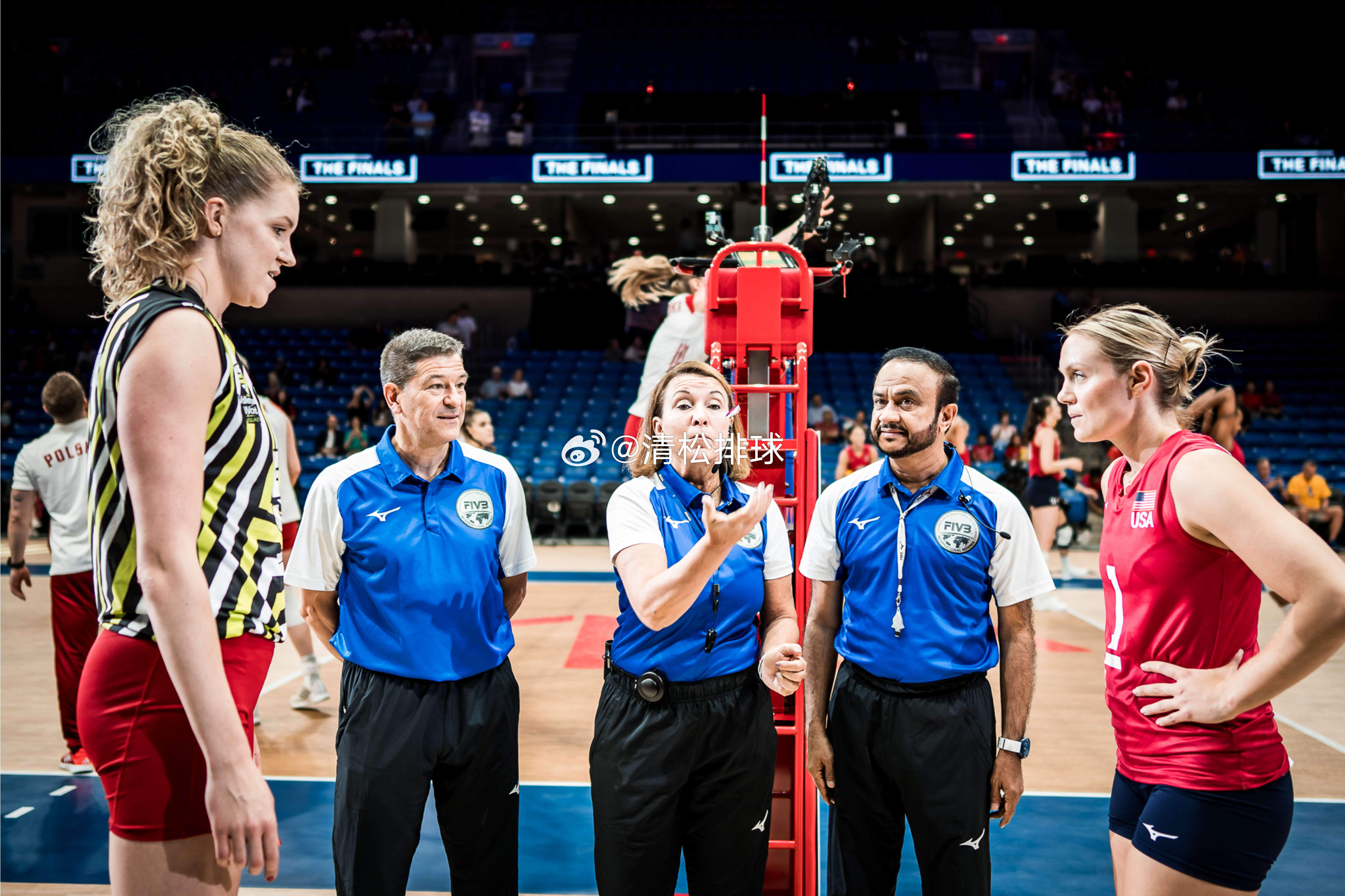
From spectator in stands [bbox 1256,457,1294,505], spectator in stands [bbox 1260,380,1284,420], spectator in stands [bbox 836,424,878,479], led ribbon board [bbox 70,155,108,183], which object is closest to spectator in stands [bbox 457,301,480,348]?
led ribbon board [bbox 70,155,108,183]

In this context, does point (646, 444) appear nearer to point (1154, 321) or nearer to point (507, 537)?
point (507, 537)

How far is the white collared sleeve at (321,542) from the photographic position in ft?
7.87

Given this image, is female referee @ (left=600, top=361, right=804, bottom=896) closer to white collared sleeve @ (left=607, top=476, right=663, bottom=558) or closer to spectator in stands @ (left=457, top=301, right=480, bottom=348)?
white collared sleeve @ (left=607, top=476, right=663, bottom=558)

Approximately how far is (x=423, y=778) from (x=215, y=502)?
3.86 ft

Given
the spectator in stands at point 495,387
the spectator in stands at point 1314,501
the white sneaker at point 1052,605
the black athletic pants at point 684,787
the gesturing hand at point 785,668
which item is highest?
the spectator in stands at point 495,387

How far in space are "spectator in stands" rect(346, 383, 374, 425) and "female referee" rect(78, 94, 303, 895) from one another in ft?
41.7

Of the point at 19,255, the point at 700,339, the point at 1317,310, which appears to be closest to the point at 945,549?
the point at 700,339

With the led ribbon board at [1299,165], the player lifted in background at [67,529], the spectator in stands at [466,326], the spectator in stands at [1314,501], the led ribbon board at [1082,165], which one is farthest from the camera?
the spectator in stands at [466,326]

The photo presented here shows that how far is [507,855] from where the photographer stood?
242cm

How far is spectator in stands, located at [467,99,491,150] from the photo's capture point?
18.9m

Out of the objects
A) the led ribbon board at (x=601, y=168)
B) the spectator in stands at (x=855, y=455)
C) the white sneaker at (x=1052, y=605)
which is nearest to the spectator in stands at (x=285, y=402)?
the led ribbon board at (x=601, y=168)

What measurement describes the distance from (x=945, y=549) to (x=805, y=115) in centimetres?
1885

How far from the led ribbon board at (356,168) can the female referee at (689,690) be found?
16933mm

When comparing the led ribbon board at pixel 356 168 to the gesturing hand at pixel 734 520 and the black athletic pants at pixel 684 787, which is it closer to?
the black athletic pants at pixel 684 787
